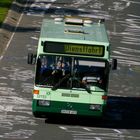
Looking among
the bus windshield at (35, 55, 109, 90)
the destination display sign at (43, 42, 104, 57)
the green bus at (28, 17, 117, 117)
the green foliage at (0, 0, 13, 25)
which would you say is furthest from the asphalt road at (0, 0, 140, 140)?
the destination display sign at (43, 42, 104, 57)

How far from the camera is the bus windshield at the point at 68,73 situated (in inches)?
867

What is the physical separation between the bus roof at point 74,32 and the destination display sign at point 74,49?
0.42 feet

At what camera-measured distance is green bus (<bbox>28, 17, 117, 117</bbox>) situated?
71.9 ft

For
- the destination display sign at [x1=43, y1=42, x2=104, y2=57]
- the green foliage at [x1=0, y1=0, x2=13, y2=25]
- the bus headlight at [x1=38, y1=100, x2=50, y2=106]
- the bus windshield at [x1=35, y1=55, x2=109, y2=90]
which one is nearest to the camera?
the destination display sign at [x1=43, y1=42, x2=104, y2=57]

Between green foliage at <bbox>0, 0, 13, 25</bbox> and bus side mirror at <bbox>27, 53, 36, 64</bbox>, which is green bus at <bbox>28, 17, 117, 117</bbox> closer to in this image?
bus side mirror at <bbox>27, 53, 36, 64</bbox>

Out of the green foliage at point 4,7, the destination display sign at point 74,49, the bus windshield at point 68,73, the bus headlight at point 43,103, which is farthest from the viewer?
the green foliage at point 4,7

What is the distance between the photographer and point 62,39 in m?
22.0

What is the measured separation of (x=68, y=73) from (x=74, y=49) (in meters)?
0.78

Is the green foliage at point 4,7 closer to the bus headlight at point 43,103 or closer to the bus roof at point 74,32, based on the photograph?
the bus roof at point 74,32

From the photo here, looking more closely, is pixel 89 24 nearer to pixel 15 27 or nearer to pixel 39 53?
pixel 39 53

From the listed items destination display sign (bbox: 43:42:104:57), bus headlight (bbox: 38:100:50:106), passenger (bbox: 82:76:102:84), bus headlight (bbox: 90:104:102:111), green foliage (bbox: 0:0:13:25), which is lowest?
green foliage (bbox: 0:0:13:25)

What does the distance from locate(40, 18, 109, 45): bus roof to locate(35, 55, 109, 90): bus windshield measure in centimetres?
60

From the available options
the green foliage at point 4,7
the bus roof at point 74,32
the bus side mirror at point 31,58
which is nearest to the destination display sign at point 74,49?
the bus roof at point 74,32

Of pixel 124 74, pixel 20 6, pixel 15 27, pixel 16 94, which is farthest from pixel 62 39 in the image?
pixel 20 6
